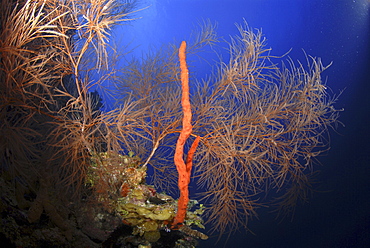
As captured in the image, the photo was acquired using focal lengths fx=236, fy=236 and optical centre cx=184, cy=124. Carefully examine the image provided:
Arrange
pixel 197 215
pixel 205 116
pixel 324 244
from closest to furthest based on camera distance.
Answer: pixel 205 116, pixel 197 215, pixel 324 244

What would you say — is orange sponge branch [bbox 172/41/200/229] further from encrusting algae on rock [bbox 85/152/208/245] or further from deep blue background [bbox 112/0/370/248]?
deep blue background [bbox 112/0/370/248]

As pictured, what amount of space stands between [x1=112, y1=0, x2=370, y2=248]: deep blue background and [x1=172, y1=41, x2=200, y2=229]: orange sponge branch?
3145 mm

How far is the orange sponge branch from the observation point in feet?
10.7

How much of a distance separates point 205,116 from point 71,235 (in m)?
2.35

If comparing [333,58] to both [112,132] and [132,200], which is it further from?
[112,132]

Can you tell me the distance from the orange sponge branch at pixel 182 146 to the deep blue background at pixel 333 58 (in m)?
3.15

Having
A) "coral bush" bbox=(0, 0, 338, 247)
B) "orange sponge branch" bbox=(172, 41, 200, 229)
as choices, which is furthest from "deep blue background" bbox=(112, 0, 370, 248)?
"orange sponge branch" bbox=(172, 41, 200, 229)

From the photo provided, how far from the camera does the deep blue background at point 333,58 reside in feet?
19.9

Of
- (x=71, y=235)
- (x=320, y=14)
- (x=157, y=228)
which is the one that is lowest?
(x=71, y=235)

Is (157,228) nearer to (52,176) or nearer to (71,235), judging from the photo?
(71,235)

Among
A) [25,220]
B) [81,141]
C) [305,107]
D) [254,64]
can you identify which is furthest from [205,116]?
[25,220]

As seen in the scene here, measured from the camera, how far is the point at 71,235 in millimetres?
2754

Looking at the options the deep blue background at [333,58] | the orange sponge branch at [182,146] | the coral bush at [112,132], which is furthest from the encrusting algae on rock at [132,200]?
the deep blue background at [333,58]

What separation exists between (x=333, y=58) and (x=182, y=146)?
7.05 meters
